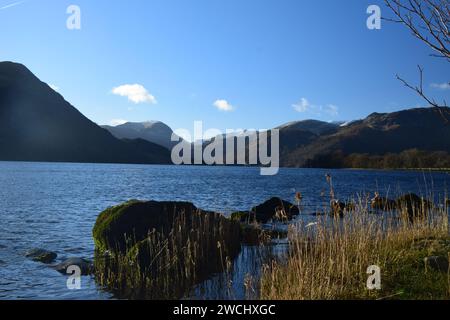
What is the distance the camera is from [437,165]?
171m

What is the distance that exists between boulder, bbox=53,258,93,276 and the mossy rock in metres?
1.44

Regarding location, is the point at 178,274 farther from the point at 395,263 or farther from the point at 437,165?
the point at 437,165

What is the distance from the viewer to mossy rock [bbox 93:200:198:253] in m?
17.4

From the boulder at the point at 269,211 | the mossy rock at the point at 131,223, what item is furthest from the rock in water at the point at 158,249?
the boulder at the point at 269,211

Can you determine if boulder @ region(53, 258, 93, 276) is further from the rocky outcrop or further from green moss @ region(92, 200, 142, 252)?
the rocky outcrop

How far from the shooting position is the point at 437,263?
10.1 m

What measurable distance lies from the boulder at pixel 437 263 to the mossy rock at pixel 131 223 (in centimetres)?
953

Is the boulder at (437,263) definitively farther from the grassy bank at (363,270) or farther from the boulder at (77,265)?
the boulder at (77,265)

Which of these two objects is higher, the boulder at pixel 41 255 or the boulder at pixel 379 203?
the boulder at pixel 379 203

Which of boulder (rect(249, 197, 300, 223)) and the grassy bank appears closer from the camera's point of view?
the grassy bank

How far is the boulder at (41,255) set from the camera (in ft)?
57.2

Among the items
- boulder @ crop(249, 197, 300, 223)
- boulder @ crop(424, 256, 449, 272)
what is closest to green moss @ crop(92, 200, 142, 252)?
boulder @ crop(424, 256, 449, 272)
